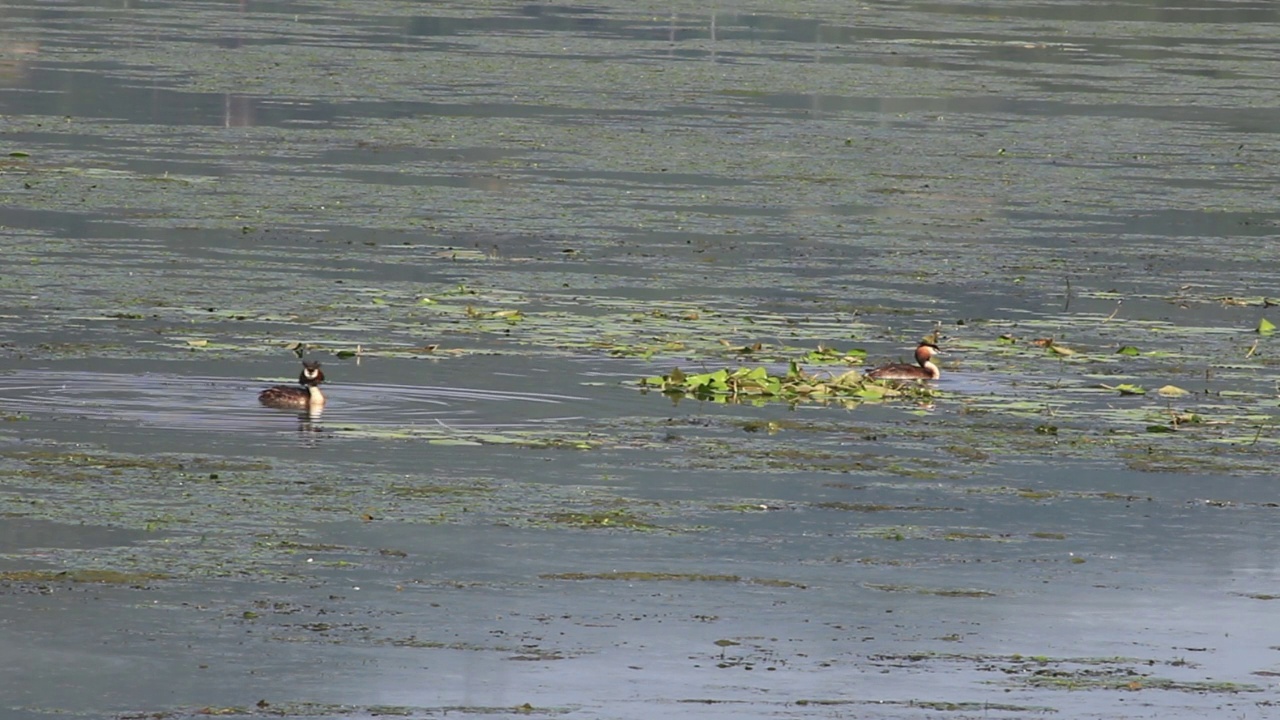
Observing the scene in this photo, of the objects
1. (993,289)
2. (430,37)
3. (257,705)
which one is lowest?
(257,705)

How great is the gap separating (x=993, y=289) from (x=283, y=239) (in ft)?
15.7

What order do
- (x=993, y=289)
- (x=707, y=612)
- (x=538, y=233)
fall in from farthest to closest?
(x=538, y=233)
(x=993, y=289)
(x=707, y=612)

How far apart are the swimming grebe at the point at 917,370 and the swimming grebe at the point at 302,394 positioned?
283 centimetres

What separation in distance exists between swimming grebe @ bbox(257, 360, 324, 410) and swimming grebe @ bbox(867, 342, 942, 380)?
111 inches

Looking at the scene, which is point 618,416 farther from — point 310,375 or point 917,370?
point 917,370

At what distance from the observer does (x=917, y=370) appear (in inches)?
536

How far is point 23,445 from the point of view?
11.4m

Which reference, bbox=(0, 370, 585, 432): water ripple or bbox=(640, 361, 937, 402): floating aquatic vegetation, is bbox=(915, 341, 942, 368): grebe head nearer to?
bbox=(640, 361, 937, 402): floating aquatic vegetation

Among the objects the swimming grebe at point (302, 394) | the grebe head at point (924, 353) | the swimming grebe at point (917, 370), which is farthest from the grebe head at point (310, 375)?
the grebe head at point (924, 353)

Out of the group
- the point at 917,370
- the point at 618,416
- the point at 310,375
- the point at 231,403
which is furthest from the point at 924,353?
the point at 231,403

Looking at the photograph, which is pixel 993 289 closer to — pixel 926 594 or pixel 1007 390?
pixel 1007 390

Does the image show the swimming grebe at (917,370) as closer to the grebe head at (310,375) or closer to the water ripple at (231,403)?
the water ripple at (231,403)

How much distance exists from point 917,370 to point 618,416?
1.77 meters

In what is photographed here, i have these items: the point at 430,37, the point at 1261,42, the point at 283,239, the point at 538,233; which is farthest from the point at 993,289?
the point at 1261,42
